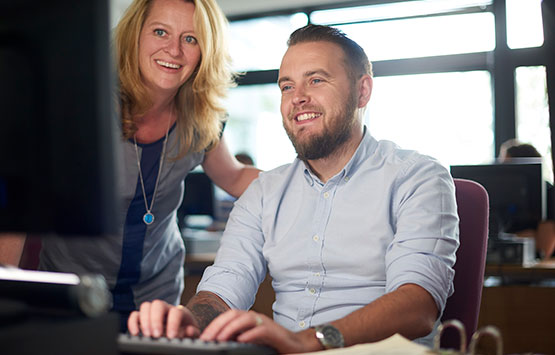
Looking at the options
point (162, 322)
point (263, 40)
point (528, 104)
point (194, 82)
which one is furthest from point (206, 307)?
point (263, 40)

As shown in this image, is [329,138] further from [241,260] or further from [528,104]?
[528,104]

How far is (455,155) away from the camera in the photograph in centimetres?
584

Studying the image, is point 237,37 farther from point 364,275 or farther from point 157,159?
point 364,275

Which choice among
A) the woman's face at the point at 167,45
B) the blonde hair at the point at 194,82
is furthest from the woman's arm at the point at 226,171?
the woman's face at the point at 167,45

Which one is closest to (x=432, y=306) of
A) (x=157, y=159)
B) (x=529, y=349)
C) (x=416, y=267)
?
(x=416, y=267)

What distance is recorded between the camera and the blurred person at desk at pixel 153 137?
175cm

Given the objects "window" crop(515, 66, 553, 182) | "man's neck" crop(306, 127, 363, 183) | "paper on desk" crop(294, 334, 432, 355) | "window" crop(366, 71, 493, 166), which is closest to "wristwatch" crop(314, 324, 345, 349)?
"paper on desk" crop(294, 334, 432, 355)

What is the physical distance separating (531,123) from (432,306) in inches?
200

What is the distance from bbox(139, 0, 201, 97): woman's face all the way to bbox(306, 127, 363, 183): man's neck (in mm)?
497

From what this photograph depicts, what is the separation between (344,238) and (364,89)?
19.7 inches

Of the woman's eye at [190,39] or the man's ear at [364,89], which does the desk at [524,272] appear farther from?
the woman's eye at [190,39]

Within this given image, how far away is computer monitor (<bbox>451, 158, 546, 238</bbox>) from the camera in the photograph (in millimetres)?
3012

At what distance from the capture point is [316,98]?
1642mm

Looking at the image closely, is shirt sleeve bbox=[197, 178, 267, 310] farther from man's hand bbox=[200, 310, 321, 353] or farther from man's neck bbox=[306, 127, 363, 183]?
man's hand bbox=[200, 310, 321, 353]
